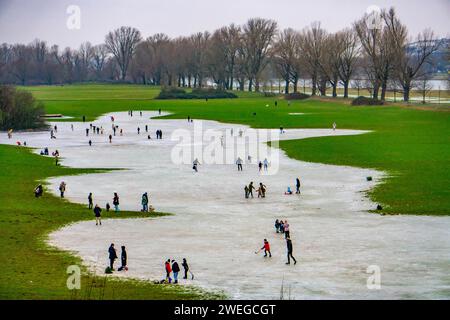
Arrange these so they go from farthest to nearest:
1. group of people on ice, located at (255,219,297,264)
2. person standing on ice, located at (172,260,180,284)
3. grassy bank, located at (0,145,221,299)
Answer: group of people on ice, located at (255,219,297,264), person standing on ice, located at (172,260,180,284), grassy bank, located at (0,145,221,299)


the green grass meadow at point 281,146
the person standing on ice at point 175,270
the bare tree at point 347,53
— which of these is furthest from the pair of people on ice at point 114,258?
the bare tree at point 347,53

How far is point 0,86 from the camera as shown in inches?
4230

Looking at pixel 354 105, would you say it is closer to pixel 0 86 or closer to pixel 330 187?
pixel 0 86

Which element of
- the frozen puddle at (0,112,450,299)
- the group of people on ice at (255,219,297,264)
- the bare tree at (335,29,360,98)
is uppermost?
the bare tree at (335,29,360,98)

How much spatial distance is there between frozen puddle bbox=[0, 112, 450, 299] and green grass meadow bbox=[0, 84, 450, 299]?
5.11ft

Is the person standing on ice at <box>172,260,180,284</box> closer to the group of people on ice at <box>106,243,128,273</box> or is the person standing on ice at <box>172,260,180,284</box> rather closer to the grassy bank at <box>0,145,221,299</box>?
the grassy bank at <box>0,145,221,299</box>

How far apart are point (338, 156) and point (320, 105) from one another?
259 ft

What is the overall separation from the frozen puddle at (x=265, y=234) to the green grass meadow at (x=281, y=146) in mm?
1558

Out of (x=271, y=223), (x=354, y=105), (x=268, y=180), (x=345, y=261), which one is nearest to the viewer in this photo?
(x=345, y=261)

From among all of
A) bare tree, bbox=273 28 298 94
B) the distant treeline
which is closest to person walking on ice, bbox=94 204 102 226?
the distant treeline

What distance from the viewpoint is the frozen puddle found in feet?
98.0

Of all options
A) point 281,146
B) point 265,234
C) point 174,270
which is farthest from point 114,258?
point 281,146

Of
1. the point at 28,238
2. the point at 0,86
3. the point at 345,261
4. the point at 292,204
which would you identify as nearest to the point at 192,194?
the point at 292,204

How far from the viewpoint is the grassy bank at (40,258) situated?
27.7 metres
